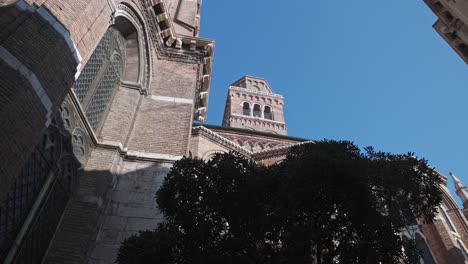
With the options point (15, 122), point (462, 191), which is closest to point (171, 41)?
point (15, 122)

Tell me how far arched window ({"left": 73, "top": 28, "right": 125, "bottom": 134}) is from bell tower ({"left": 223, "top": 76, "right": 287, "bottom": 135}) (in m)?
33.0

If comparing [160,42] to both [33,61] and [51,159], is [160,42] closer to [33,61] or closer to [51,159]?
[51,159]

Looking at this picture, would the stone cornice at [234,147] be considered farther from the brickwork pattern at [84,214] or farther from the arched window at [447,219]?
the brickwork pattern at [84,214]

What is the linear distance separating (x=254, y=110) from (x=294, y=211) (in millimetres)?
41313

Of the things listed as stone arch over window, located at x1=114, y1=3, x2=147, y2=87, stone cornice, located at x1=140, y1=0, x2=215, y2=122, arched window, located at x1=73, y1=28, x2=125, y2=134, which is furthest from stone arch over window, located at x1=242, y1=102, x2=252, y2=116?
arched window, located at x1=73, y1=28, x2=125, y2=134

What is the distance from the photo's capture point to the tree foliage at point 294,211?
4754 millimetres

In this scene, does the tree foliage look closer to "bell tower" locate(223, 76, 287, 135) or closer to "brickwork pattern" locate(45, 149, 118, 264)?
"brickwork pattern" locate(45, 149, 118, 264)

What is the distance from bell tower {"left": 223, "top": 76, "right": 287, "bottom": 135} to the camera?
43.5 m

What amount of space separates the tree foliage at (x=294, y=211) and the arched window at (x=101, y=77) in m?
3.60

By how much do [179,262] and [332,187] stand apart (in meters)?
2.25

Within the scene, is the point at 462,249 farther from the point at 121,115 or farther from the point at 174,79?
the point at 121,115

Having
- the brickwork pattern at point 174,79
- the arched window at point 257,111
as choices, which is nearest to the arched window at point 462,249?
the brickwork pattern at point 174,79

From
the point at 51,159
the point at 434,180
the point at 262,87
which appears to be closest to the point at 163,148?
the point at 51,159

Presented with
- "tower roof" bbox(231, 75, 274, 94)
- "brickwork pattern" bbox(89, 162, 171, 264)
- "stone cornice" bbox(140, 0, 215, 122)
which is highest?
"tower roof" bbox(231, 75, 274, 94)
